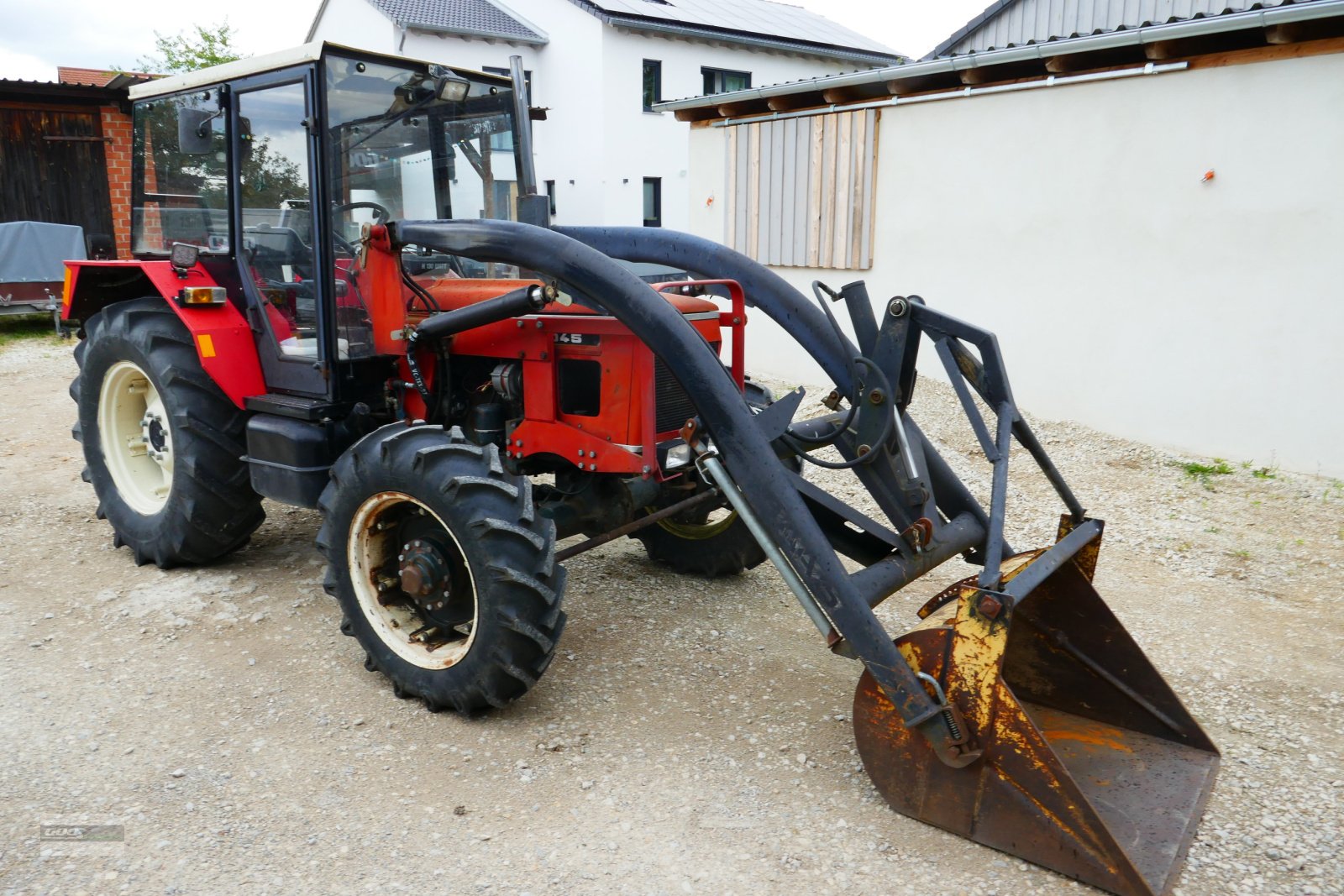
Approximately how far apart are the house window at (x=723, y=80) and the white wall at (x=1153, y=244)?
544 inches

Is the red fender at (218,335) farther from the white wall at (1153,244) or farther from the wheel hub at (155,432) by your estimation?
the white wall at (1153,244)

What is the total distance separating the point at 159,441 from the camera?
4688 millimetres

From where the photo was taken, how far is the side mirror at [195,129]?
405 cm

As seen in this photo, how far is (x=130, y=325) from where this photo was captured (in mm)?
4438

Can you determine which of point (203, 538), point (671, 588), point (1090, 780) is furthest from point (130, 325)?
point (1090, 780)

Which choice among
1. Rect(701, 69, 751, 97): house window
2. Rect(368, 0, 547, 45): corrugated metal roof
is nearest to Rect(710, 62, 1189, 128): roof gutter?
Rect(368, 0, 547, 45): corrugated metal roof

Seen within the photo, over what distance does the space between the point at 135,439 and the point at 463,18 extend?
682 inches

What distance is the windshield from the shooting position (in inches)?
150

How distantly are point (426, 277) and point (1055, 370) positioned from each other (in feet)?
16.5

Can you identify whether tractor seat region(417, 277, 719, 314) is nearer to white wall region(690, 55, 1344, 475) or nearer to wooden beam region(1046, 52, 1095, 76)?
white wall region(690, 55, 1344, 475)

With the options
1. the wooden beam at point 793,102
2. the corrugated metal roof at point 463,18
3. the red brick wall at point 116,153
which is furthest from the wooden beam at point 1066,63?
the corrugated metal roof at point 463,18

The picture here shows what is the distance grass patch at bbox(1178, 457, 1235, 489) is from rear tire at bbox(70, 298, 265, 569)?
543 cm

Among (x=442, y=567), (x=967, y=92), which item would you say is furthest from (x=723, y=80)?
(x=442, y=567)

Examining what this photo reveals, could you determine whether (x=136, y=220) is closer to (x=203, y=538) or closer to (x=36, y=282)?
(x=203, y=538)
